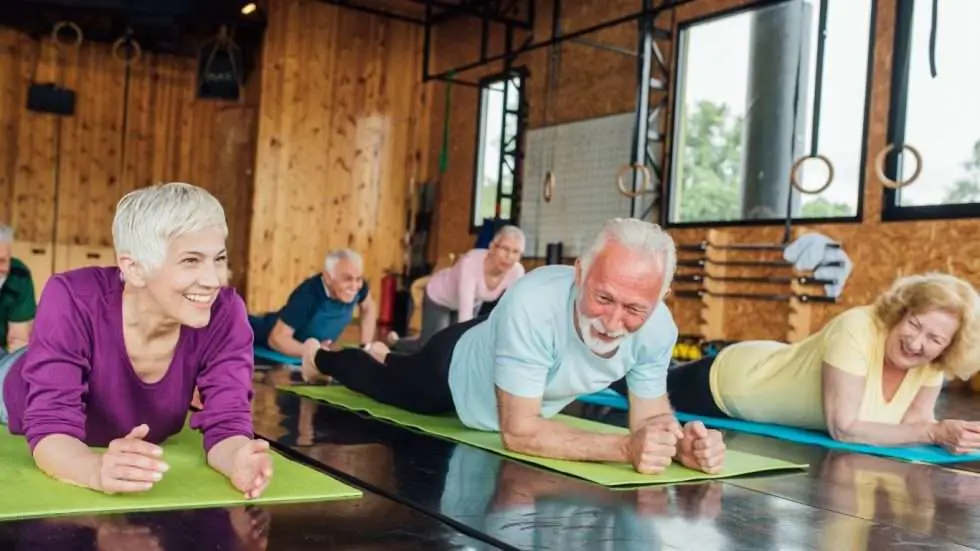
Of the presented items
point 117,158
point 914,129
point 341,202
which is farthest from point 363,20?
point 914,129

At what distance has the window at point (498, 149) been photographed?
30.2 feet

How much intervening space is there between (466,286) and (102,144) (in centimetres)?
633

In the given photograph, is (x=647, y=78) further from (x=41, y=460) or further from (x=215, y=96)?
(x=41, y=460)

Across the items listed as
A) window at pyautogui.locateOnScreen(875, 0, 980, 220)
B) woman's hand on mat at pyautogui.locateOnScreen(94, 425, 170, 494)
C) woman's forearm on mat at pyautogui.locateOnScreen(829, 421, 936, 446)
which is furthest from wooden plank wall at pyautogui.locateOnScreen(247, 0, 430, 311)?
woman's hand on mat at pyautogui.locateOnScreen(94, 425, 170, 494)

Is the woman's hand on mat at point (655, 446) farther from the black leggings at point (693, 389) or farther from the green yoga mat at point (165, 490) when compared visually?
the black leggings at point (693, 389)

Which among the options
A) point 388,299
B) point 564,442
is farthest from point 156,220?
point 388,299

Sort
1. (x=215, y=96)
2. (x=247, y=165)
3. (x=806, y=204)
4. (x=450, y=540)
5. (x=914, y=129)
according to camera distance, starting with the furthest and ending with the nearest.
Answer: (x=247, y=165) → (x=215, y=96) → (x=806, y=204) → (x=914, y=129) → (x=450, y=540)

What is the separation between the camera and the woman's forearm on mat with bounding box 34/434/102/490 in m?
1.67

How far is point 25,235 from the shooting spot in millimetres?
9539

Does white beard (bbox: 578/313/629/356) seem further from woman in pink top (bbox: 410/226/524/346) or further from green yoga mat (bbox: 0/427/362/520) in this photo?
woman in pink top (bbox: 410/226/524/346)

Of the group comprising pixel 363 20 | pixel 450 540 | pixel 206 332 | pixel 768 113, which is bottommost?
pixel 450 540

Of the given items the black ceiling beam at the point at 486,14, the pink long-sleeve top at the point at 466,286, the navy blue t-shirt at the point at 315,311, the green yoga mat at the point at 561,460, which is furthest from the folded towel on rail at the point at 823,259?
the black ceiling beam at the point at 486,14

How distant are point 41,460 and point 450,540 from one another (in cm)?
74

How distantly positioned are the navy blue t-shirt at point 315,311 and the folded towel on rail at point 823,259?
2991 millimetres
